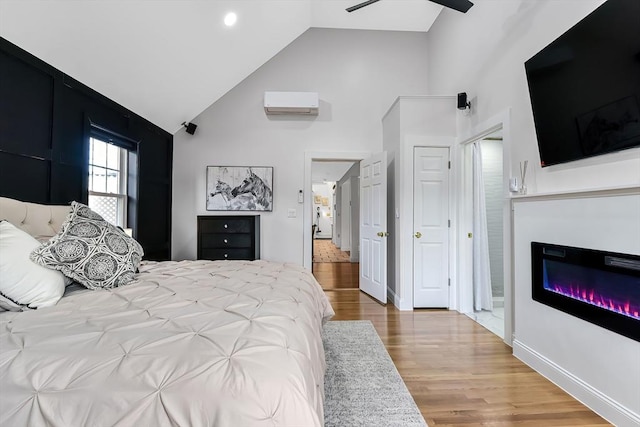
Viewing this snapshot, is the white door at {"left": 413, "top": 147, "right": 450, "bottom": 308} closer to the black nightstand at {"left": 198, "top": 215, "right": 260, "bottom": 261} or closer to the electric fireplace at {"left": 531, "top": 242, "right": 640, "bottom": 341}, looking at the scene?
the electric fireplace at {"left": 531, "top": 242, "right": 640, "bottom": 341}

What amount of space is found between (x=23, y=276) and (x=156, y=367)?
2.98 ft

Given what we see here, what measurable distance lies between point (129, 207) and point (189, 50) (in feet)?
6.46

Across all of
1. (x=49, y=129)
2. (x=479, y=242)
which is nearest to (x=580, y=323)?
(x=479, y=242)

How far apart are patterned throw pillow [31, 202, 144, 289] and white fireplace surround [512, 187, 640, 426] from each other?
2.65 meters

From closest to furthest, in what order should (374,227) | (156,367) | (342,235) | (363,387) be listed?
1. (156,367)
2. (363,387)
3. (374,227)
4. (342,235)

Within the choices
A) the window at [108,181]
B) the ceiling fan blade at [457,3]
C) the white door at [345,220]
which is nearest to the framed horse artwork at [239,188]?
the window at [108,181]

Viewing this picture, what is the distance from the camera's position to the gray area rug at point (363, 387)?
1.54 meters

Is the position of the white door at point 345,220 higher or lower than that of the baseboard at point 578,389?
higher

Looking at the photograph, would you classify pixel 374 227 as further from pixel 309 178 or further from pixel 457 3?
pixel 457 3

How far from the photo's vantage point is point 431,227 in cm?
348

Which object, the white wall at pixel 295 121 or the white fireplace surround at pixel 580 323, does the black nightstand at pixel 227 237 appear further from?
the white fireplace surround at pixel 580 323

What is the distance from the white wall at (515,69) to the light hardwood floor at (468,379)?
136 cm

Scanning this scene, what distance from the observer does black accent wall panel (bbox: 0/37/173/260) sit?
195cm

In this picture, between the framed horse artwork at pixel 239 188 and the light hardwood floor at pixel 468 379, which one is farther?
the framed horse artwork at pixel 239 188
